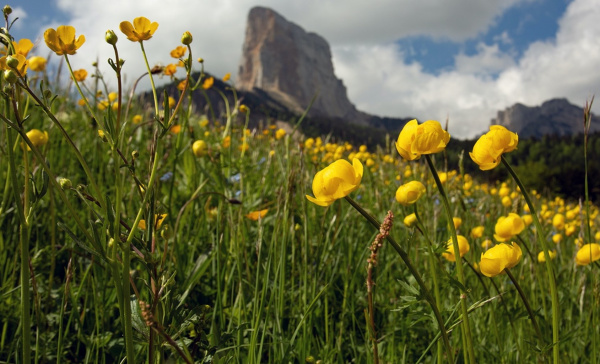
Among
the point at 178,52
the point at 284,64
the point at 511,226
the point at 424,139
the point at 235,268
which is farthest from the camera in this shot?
the point at 284,64

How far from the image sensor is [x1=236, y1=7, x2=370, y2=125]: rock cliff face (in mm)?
120562

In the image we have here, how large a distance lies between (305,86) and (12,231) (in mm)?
126515

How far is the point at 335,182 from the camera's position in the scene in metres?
0.75

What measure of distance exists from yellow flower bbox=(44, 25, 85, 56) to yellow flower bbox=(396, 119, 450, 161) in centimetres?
63

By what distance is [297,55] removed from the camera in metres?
124

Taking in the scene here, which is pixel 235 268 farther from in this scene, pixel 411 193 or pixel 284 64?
pixel 284 64

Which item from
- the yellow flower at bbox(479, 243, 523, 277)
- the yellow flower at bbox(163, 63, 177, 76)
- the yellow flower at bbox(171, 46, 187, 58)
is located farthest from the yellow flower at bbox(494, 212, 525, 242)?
the yellow flower at bbox(163, 63, 177, 76)

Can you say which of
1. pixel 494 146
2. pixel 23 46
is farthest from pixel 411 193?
pixel 23 46

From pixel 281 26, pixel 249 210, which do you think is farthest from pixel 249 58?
pixel 249 210

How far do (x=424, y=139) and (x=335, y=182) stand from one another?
0.55 ft

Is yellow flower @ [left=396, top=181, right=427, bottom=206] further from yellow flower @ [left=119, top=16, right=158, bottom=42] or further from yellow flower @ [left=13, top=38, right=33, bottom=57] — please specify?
yellow flower @ [left=13, top=38, right=33, bottom=57]

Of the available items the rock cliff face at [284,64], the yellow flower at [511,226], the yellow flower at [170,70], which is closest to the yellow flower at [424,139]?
the yellow flower at [511,226]

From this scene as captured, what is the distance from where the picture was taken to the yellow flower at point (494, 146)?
2.73 ft

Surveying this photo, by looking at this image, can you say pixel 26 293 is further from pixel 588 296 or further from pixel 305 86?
pixel 305 86
